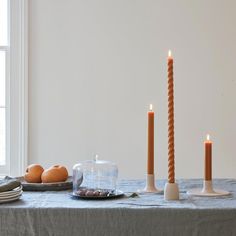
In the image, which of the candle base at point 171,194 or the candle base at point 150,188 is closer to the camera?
the candle base at point 171,194

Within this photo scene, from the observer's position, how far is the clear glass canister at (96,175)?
1.66 meters

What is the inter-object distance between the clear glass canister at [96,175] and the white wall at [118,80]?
1311 millimetres

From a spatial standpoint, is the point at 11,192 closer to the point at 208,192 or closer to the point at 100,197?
the point at 100,197

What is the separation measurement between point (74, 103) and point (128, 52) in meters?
0.46

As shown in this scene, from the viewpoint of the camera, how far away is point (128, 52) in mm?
3084

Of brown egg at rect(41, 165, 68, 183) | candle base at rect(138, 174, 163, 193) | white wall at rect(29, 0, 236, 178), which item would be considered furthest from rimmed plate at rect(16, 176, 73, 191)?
white wall at rect(29, 0, 236, 178)

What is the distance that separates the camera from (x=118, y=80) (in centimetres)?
309

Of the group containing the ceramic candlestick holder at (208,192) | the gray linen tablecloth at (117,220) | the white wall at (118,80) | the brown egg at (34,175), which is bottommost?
the gray linen tablecloth at (117,220)

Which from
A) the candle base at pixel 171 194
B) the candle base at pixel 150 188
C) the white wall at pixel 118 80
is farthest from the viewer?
the white wall at pixel 118 80

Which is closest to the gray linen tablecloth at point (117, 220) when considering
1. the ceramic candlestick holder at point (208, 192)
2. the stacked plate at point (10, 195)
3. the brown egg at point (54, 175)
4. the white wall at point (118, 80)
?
the stacked plate at point (10, 195)

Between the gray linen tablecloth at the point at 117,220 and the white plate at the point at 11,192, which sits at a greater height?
the white plate at the point at 11,192

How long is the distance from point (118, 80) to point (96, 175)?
1.41m

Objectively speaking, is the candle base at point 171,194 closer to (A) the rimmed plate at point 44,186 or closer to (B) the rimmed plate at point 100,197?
(B) the rimmed plate at point 100,197

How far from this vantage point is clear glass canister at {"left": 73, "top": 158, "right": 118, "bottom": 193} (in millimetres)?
1662
